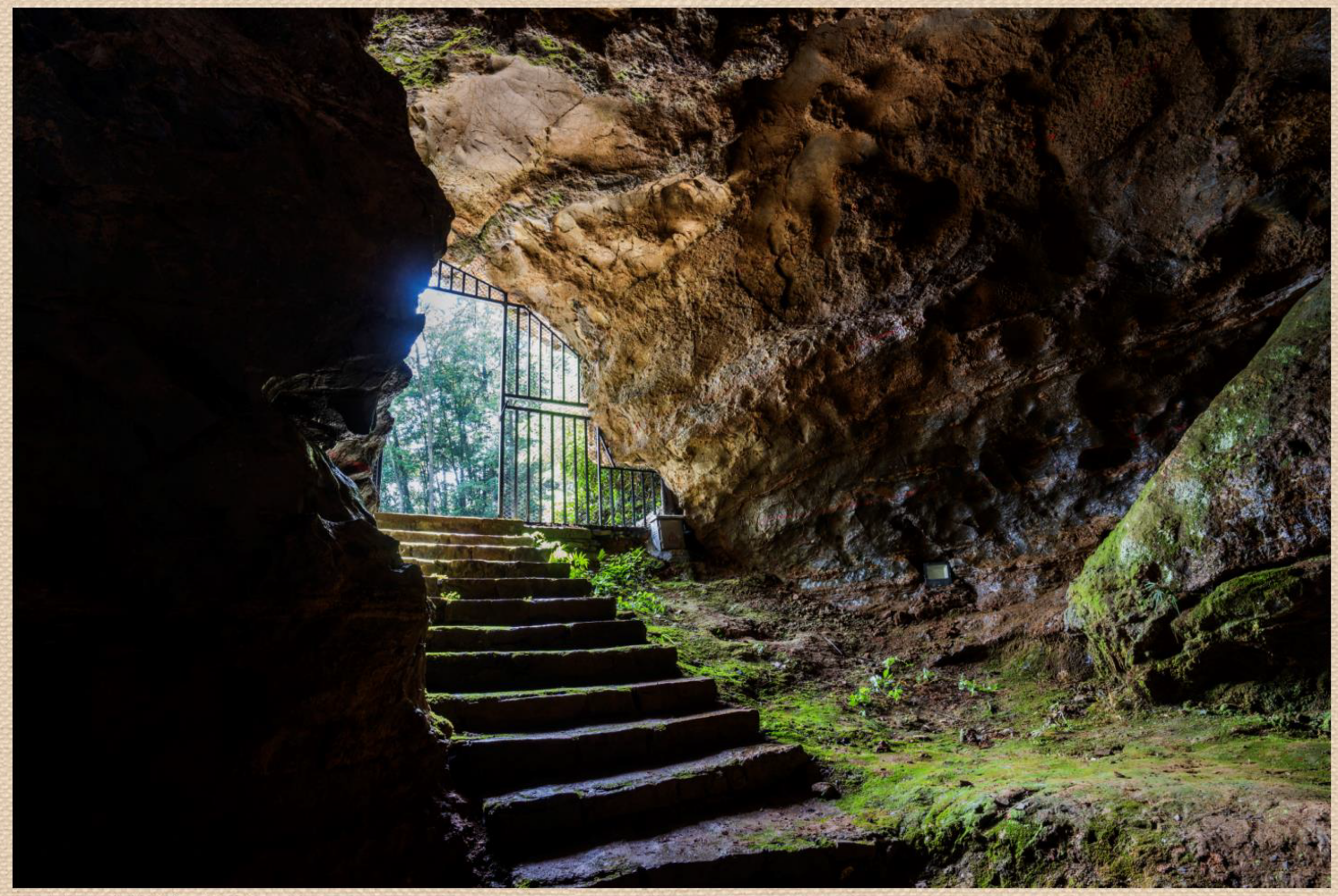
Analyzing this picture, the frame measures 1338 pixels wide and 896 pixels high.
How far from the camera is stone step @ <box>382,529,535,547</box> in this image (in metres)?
5.96

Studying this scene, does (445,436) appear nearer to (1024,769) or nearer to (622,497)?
(622,497)

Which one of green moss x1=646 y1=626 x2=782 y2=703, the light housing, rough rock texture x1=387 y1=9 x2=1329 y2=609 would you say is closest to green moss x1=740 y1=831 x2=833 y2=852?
green moss x1=646 y1=626 x2=782 y2=703

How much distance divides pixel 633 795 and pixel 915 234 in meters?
5.66

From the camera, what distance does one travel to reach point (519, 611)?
498 cm

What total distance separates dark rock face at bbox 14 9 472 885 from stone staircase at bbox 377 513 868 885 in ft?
1.41

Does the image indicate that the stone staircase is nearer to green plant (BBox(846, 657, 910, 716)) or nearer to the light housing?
green plant (BBox(846, 657, 910, 716))

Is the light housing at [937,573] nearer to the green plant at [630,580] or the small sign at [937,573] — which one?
the small sign at [937,573]

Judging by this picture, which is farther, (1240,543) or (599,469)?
(599,469)

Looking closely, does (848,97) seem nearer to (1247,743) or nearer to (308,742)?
(1247,743)

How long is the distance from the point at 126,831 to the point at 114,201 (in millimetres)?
2162

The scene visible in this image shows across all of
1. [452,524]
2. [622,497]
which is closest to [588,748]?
[452,524]

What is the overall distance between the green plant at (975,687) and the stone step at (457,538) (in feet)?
13.5

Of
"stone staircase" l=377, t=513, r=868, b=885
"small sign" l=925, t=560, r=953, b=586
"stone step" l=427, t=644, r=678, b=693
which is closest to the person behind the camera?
"stone staircase" l=377, t=513, r=868, b=885

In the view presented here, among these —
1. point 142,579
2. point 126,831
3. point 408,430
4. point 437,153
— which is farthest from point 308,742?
point 408,430
